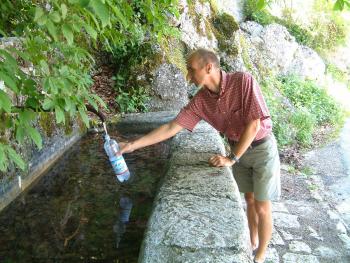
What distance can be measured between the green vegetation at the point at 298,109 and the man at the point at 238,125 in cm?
500

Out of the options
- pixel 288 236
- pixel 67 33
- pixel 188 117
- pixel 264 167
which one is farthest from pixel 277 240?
pixel 67 33

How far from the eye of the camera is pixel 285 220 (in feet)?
16.9

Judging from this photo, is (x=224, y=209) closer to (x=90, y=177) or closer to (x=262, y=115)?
(x=262, y=115)

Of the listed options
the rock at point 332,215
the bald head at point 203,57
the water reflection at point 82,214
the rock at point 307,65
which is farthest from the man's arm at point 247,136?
the rock at point 307,65

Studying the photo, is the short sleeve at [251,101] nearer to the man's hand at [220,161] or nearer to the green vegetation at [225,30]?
the man's hand at [220,161]

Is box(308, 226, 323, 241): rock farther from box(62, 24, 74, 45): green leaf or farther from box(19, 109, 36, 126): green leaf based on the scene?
box(62, 24, 74, 45): green leaf

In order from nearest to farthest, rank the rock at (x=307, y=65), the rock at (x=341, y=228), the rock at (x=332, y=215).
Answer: the rock at (x=341, y=228)
the rock at (x=332, y=215)
the rock at (x=307, y=65)

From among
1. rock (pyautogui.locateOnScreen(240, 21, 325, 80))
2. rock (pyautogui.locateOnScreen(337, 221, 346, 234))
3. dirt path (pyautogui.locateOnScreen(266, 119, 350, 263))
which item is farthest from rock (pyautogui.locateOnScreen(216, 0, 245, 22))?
rock (pyautogui.locateOnScreen(337, 221, 346, 234))

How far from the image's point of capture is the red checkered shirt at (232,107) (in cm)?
295

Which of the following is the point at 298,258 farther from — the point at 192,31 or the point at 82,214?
the point at 192,31

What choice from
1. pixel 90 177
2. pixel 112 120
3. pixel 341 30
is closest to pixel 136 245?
pixel 90 177

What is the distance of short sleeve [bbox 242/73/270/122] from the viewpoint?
115 inches

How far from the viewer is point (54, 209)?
3.35 metres

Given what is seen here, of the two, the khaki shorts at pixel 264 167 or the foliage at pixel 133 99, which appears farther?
the foliage at pixel 133 99
